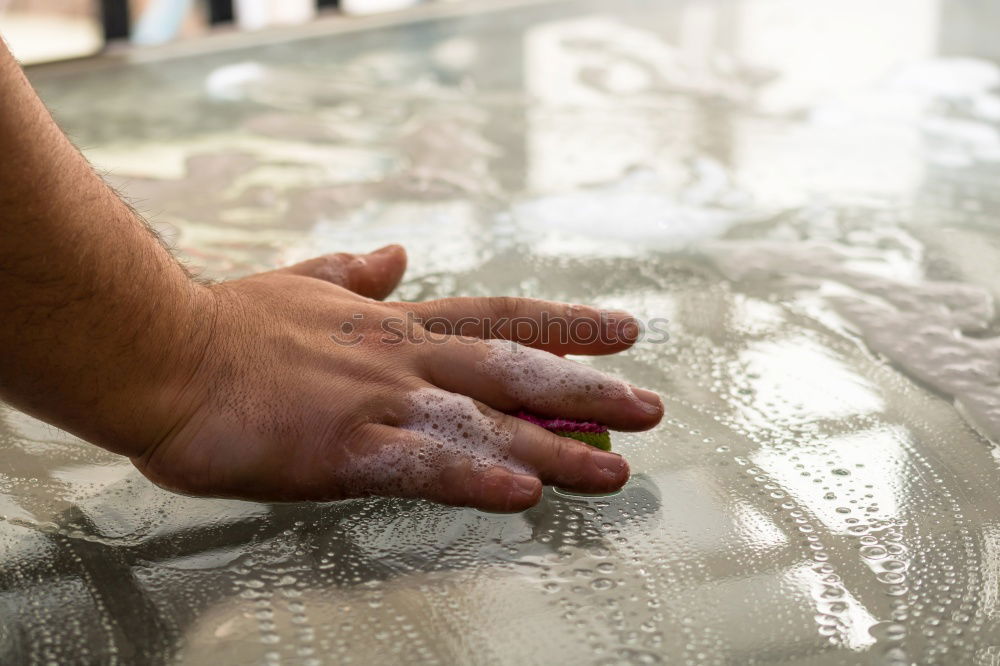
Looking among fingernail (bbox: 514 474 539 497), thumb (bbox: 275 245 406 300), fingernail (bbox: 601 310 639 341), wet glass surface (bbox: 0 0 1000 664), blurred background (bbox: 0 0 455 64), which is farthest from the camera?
blurred background (bbox: 0 0 455 64)

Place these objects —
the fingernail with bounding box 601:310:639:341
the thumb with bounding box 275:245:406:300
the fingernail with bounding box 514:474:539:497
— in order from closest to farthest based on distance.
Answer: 1. the fingernail with bounding box 514:474:539:497
2. the fingernail with bounding box 601:310:639:341
3. the thumb with bounding box 275:245:406:300

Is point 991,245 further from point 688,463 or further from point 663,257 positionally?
point 688,463

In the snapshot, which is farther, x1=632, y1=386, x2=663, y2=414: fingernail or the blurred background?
the blurred background

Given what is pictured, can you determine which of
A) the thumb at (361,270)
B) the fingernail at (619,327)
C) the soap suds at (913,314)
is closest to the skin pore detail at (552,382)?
the fingernail at (619,327)

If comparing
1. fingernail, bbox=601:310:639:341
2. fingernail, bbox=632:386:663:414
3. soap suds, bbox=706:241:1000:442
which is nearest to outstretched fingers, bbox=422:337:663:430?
fingernail, bbox=632:386:663:414

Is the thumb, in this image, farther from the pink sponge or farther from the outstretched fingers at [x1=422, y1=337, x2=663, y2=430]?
the pink sponge

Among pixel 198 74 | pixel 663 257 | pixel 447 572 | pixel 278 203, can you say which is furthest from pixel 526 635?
pixel 198 74

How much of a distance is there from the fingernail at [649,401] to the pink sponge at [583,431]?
0.06 m

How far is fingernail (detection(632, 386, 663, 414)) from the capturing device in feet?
3.95

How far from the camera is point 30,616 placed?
3.19 feet

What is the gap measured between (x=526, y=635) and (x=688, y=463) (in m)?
0.37

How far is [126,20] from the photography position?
10.7 ft

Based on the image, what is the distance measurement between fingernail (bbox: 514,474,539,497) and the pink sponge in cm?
11

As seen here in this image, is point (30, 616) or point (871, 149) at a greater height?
point (871, 149)
